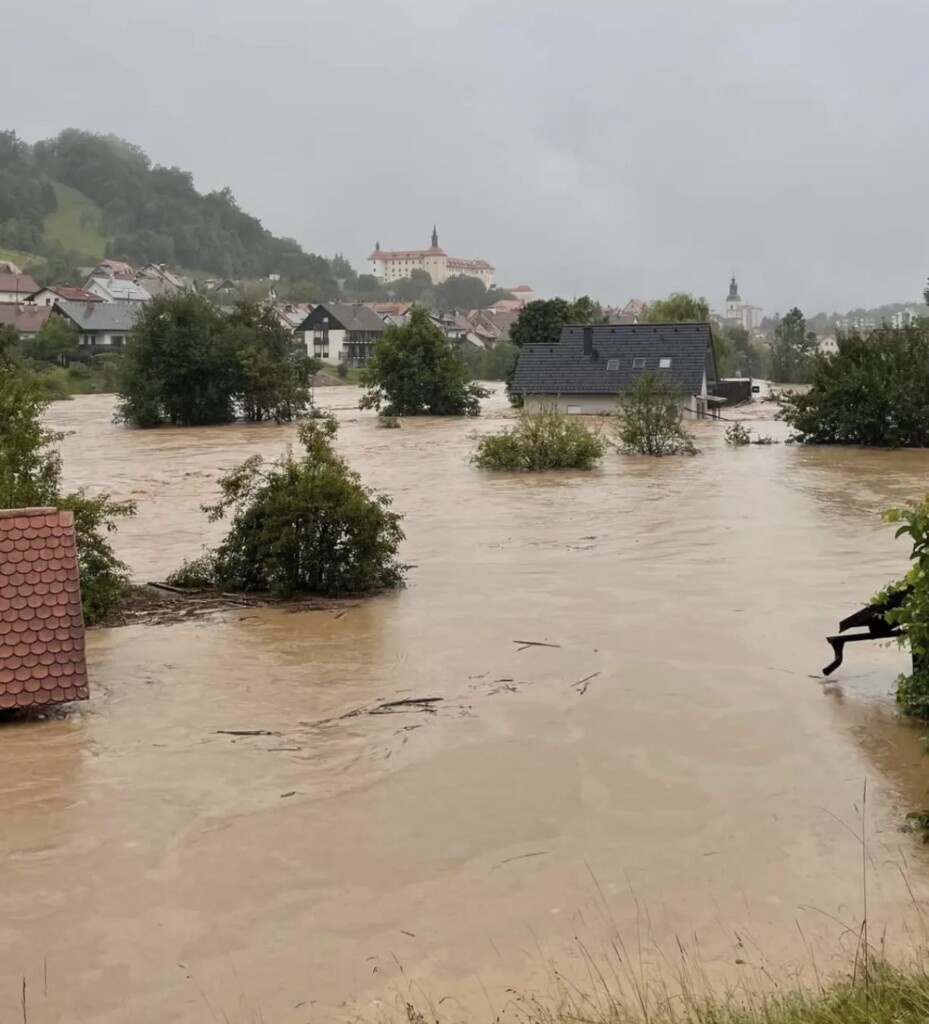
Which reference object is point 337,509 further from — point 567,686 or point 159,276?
point 159,276

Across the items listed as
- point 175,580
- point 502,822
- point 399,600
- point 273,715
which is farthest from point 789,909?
point 175,580

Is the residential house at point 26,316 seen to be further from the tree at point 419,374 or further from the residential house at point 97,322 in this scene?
the tree at point 419,374

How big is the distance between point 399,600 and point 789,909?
28.7 ft

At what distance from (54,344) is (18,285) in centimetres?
4467

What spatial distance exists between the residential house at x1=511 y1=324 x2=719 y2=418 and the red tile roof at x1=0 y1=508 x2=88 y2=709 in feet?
143

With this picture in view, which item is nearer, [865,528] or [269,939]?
[269,939]

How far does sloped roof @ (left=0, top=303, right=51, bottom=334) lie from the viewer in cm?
9994

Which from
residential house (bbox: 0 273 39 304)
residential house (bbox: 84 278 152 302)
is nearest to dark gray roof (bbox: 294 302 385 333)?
residential house (bbox: 84 278 152 302)

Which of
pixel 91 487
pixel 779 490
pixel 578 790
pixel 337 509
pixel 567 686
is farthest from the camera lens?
pixel 91 487

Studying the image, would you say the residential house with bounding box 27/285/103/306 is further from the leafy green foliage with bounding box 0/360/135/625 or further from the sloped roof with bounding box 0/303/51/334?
the leafy green foliage with bounding box 0/360/135/625

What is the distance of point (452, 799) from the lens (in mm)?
8375

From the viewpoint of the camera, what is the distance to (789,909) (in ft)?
21.6

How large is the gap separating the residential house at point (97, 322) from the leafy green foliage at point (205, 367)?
1697 inches

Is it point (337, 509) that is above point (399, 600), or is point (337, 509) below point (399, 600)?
above
